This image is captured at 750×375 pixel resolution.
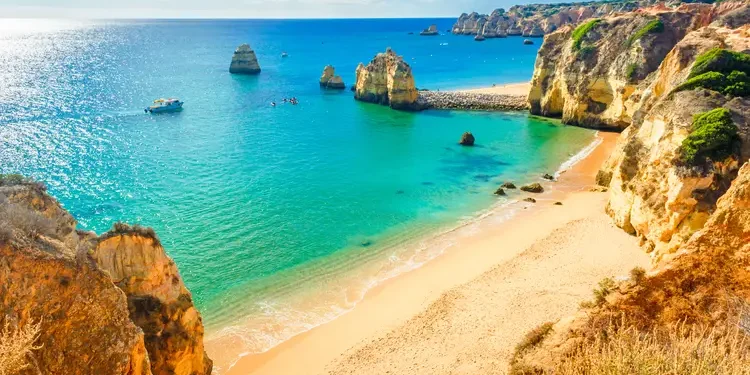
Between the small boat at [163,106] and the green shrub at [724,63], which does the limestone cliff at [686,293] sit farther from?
the small boat at [163,106]

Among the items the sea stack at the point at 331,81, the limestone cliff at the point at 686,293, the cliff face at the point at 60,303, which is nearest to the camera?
the cliff face at the point at 60,303

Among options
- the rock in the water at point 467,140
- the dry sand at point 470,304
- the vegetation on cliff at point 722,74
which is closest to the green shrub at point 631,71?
the rock in the water at point 467,140

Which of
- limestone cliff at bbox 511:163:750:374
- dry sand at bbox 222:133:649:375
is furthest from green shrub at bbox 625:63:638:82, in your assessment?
limestone cliff at bbox 511:163:750:374

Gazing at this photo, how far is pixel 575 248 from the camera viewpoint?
2756cm

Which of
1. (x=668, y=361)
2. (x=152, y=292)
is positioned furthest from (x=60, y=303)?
(x=668, y=361)

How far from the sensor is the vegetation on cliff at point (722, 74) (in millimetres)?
27297

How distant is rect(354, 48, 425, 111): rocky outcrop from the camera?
225 ft

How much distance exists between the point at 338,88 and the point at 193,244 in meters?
61.6

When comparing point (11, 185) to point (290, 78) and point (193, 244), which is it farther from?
point (290, 78)

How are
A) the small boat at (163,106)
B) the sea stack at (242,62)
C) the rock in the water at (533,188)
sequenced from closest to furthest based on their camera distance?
the rock in the water at (533,188), the small boat at (163,106), the sea stack at (242,62)

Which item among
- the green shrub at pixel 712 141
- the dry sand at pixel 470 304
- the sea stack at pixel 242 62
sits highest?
the sea stack at pixel 242 62

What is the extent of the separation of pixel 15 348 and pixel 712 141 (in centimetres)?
2709

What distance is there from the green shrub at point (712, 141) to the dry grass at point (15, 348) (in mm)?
26160

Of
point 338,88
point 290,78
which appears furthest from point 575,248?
point 290,78
